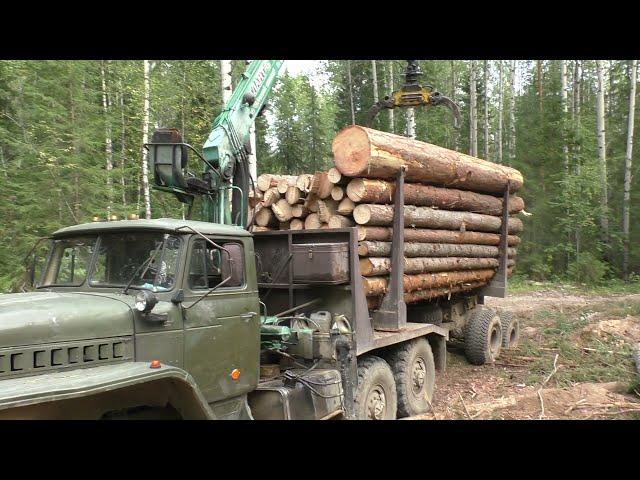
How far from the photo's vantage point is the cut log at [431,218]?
6.66 meters

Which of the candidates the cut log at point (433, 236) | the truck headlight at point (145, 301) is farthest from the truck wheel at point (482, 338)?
the truck headlight at point (145, 301)

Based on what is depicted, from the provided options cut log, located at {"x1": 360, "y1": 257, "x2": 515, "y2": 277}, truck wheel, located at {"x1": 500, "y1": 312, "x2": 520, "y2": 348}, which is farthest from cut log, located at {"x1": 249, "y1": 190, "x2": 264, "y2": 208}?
truck wheel, located at {"x1": 500, "y1": 312, "x2": 520, "y2": 348}

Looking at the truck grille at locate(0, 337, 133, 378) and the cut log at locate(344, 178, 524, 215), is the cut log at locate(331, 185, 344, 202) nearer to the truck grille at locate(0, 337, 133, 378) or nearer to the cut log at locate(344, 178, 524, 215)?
the cut log at locate(344, 178, 524, 215)

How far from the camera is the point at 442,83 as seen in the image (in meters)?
32.5

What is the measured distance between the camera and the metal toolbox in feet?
19.7

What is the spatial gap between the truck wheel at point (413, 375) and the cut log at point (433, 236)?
150 centimetres

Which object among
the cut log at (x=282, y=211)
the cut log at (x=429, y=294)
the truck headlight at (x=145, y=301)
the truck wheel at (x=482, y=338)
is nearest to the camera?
the truck headlight at (x=145, y=301)

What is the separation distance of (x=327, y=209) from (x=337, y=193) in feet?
0.81

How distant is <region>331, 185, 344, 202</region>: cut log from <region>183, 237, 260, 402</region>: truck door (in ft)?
6.19

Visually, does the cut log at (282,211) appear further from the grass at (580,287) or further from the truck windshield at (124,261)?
the grass at (580,287)

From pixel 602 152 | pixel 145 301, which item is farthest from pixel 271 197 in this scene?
pixel 602 152

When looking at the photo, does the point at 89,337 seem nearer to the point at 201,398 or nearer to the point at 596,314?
the point at 201,398

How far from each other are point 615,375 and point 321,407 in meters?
5.24

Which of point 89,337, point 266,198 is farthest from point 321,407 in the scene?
point 266,198
